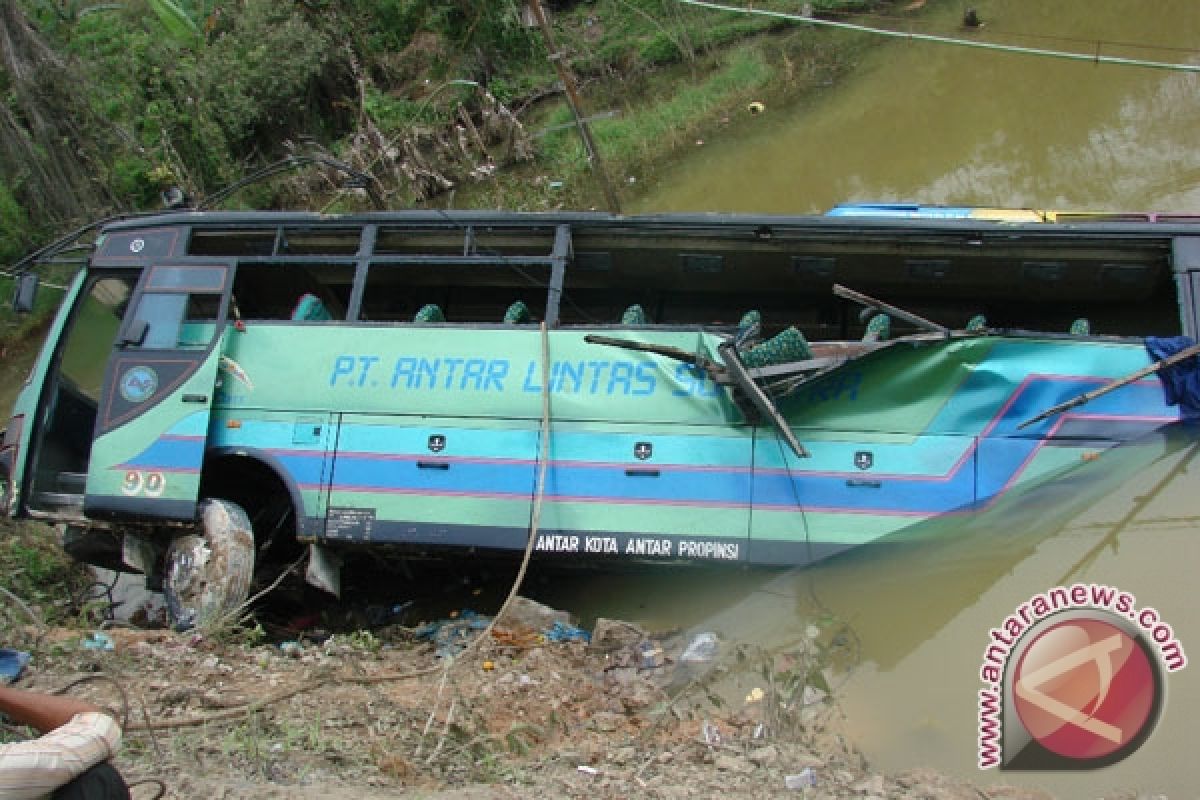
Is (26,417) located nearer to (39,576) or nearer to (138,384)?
(138,384)

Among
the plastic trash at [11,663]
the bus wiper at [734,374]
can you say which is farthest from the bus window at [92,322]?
the bus wiper at [734,374]

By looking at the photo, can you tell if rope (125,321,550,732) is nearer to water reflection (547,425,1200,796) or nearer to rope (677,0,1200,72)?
water reflection (547,425,1200,796)

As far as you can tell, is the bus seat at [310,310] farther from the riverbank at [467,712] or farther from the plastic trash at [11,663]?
the plastic trash at [11,663]

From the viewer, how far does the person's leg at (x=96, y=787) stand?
147 inches

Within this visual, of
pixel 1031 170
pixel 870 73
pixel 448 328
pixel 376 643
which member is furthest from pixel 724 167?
pixel 376 643

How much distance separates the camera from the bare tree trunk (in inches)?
622

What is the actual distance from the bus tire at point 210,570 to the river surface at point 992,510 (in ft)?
8.41

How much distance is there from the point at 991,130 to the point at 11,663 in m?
13.6

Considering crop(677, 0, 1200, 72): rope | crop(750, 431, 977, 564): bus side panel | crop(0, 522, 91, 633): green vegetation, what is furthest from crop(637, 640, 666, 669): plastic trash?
crop(677, 0, 1200, 72): rope

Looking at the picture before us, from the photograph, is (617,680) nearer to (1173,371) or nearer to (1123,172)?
(1173,371)

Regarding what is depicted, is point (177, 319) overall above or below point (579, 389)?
above

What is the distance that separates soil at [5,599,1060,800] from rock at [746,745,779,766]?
11 millimetres

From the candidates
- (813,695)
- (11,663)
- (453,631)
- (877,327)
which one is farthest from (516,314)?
(11,663)

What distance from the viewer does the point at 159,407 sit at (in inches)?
361
